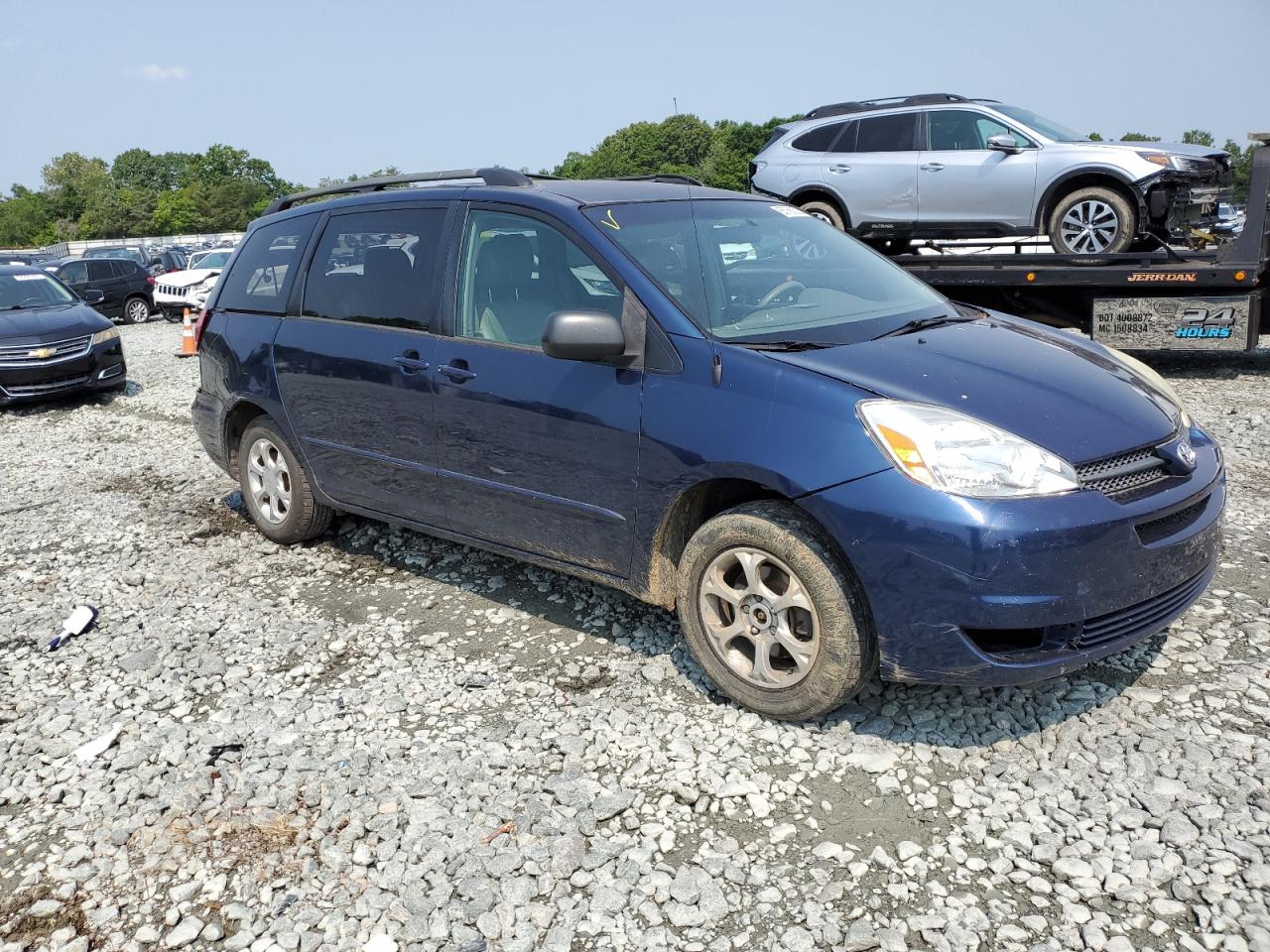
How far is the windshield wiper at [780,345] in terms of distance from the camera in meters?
3.70

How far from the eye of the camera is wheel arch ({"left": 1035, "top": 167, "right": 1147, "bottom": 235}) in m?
9.94

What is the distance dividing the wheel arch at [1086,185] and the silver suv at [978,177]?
1 cm

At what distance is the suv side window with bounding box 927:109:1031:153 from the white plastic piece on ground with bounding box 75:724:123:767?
974 centimetres

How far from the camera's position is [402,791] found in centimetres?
339

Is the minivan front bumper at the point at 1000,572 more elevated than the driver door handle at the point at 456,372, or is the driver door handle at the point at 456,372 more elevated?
the driver door handle at the point at 456,372

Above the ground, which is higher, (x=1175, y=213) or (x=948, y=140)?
(x=948, y=140)

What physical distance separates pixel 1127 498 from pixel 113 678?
394 cm

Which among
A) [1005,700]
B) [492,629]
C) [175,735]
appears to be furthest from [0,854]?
[1005,700]

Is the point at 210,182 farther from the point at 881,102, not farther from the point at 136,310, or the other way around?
the point at 881,102

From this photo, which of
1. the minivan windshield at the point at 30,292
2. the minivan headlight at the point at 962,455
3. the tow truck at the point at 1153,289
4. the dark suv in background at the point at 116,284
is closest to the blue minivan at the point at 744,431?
the minivan headlight at the point at 962,455

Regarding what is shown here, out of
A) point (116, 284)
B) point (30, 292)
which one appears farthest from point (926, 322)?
point (116, 284)

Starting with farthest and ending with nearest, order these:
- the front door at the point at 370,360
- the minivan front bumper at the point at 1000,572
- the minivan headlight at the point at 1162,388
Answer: the front door at the point at 370,360 < the minivan headlight at the point at 1162,388 < the minivan front bumper at the point at 1000,572

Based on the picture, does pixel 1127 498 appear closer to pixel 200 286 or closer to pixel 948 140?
pixel 948 140

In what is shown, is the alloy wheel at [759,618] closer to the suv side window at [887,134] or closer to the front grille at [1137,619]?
the front grille at [1137,619]
